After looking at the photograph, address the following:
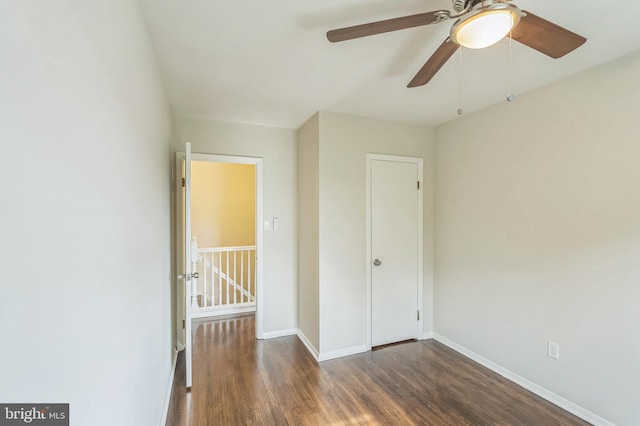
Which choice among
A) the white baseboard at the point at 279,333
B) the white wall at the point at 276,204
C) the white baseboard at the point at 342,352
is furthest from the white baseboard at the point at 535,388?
the white wall at the point at 276,204

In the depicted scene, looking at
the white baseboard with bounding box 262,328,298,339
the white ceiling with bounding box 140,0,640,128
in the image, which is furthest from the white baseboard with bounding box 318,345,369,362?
the white ceiling with bounding box 140,0,640,128

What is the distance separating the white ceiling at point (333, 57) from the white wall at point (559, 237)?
0.29 meters

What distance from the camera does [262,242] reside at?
131 inches

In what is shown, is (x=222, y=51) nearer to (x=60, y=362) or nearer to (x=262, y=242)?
(x=60, y=362)

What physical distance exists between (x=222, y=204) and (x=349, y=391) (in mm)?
3920

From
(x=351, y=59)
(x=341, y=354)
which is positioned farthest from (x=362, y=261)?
(x=351, y=59)

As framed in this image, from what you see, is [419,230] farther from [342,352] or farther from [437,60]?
[437,60]

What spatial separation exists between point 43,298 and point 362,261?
270cm

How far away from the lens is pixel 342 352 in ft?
9.48

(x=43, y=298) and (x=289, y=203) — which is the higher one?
(x=289, y=203)

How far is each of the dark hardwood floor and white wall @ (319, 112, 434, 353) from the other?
322 mm

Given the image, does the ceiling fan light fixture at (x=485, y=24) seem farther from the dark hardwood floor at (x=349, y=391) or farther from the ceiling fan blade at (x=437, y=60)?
the dark hardwood floor at (x=349, y=391)

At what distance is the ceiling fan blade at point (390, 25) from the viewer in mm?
1185

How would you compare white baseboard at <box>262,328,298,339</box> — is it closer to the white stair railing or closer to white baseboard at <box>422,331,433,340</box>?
the white stair railing
